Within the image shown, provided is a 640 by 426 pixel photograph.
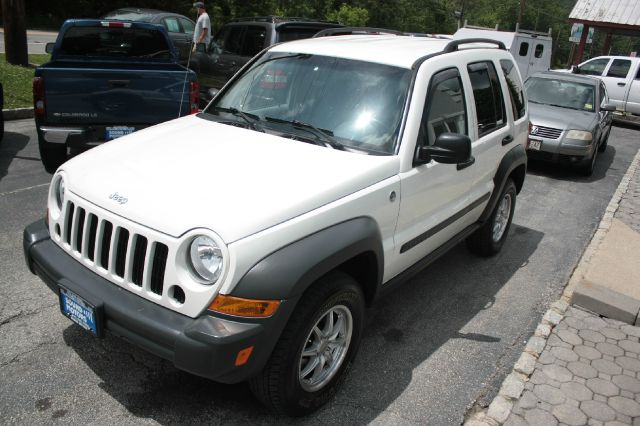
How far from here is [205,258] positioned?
2.58 meters

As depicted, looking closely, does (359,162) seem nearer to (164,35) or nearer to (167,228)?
(167,228)

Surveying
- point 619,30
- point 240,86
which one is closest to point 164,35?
point 240,86

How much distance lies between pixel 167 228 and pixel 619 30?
29330mm

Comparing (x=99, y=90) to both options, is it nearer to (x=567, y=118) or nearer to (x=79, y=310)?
(x=79, y=310)

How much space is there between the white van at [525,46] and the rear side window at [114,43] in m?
13.3

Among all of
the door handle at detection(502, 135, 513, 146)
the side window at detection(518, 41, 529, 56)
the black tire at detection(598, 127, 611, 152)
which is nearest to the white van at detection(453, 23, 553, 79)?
the side window at detection(518, 41, 529, 56)

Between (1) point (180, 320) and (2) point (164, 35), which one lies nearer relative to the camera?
(1) point (180, 320)

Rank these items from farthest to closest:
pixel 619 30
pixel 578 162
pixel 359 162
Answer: pixel 619 30 < pixel 578 162 < pixel 359 162

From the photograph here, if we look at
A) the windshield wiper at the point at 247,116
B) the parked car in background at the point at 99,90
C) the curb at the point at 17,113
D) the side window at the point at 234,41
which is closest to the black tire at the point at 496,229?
the windshield wiper at the point at 247,116

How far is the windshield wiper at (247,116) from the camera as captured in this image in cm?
379

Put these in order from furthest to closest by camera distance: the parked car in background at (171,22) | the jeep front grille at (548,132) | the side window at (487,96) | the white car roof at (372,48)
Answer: the parked car in background at (171,22), the jeep front grille at (548,132), the side window at (487,96), the white car roof at (372,48)

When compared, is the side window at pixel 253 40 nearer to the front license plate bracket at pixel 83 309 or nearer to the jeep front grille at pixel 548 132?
the jeep front grille at pixel 548 132

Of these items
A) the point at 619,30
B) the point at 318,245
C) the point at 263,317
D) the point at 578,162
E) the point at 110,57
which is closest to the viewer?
the point at 263,317

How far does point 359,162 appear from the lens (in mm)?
3268
